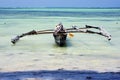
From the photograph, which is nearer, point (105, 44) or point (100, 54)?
point (100, 54)

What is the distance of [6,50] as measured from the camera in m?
11.9

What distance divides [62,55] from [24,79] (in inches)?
158

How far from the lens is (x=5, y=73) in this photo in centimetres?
779

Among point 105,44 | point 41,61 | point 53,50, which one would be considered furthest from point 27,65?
point 105,44

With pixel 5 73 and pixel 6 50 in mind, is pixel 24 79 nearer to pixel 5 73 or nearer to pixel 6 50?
pixel 5 73

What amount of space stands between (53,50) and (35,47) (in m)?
1.05

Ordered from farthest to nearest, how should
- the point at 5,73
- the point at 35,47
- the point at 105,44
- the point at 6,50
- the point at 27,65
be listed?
1. the point at 105,44
2. the point at 35,47
3. the point at 6,50
4. the point at 27,65
5. the point at 5,73

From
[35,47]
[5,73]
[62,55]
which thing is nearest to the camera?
[5,73]

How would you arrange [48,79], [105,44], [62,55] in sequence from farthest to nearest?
[105,44]
[62,55]
[48,79]

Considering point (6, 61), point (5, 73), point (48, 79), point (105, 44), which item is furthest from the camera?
point (105, 44)

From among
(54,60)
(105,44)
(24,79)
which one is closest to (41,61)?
(54,60)

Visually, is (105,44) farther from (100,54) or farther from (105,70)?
(105,70)

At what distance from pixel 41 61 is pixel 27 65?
0.76 metres

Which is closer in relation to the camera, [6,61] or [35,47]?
[6,61]
